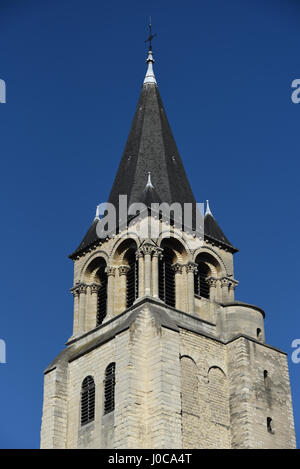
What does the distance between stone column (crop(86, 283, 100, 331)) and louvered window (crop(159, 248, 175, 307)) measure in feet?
10.8

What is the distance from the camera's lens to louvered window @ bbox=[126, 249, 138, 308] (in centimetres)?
3926

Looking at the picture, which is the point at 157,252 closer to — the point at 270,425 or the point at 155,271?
the point at 155,271

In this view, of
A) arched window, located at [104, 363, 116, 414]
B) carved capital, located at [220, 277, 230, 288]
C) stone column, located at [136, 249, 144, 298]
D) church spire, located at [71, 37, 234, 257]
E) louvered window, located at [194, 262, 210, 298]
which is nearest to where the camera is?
arched window, located at [104, 363, 116, 414]

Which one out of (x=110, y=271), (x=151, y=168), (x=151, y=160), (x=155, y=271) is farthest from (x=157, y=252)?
(x=151, y=160)

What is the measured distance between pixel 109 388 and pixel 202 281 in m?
7.20

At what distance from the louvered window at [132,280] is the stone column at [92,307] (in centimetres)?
186

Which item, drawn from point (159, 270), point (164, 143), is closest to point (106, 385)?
point (159, 270)

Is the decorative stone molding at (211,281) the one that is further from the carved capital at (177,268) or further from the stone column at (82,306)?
the stone column at (82,306)

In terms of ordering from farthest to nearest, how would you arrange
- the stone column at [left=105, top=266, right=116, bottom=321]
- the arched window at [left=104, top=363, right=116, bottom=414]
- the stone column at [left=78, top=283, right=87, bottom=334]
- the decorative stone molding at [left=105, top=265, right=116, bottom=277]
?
1. the stone column at [left=78, top=283, right=87, bottom=334]
2. the decorative stone molding at [left=105, top=265, right=116, bottom=277]
3. the stone column at [left=105, top=266, right=116, bottom=321]
4. the arched window at [left=104, top=363, right=116, bottom=414]

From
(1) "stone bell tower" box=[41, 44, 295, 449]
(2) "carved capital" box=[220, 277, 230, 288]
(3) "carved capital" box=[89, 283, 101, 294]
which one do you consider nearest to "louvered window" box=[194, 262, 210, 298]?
(1) "stone bell tower" box=[41, 44, 295, 449]

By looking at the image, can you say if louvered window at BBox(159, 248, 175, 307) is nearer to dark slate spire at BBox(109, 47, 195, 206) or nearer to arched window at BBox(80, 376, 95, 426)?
dark slate spire at BBox(109, 47, 195, 206)
